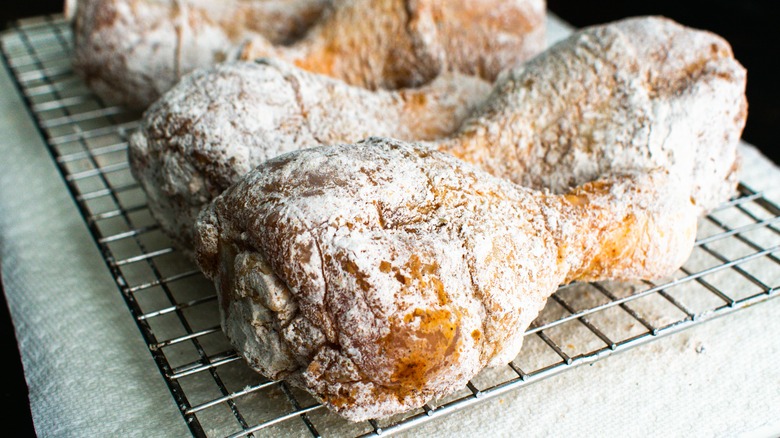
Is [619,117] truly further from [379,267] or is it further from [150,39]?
[150,39]

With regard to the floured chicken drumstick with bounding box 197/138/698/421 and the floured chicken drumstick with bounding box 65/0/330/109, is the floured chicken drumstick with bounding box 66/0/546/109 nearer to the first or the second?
the floured chicken drumstick with bounding box 65/0/330/109

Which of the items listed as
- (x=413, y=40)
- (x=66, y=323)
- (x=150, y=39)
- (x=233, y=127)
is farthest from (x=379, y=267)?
(x=150, y=39)

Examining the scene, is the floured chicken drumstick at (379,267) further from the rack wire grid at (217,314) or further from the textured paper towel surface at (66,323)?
the textured paper towel surface at (66,323)

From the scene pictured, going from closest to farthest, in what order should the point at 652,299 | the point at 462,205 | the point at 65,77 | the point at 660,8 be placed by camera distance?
the point at 462,205, the point at 652,299, the point at 65,77, the point at 660,8

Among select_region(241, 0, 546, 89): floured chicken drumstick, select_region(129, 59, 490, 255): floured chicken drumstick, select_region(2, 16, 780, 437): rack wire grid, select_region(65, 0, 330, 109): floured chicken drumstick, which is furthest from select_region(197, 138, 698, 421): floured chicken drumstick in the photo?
select_region(65, 0, 330, 109): floured chicken drumstick

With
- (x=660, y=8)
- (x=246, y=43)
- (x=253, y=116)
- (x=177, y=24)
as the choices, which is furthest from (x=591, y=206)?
(x=660, y=8)

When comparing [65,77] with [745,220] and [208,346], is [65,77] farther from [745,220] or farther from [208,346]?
[745,220]

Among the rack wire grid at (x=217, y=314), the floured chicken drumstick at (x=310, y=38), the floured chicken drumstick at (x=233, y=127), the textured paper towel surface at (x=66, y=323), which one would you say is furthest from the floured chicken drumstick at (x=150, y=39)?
the floured chicken drumstick at (x=233, y=127)
